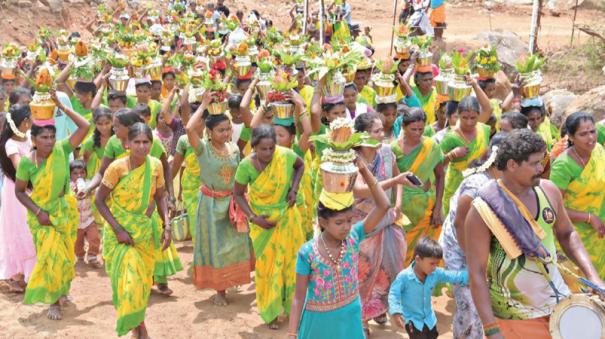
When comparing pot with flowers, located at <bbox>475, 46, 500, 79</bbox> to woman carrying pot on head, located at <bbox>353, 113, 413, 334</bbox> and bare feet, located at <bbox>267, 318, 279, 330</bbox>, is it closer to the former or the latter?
woman carrying pot on head, located at <bbox>353, 113, 413, 334</bbox>

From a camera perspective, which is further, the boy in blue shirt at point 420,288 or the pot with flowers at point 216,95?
the pot with flowers at point 216,95

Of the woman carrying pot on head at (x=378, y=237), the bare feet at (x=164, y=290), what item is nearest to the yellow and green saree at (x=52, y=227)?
the bare feet at (x=164, y=290)

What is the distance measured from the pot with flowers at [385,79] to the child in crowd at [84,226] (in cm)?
337

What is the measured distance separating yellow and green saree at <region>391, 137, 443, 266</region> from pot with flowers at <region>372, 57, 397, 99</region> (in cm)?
117

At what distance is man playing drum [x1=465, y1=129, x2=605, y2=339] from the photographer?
438 cm

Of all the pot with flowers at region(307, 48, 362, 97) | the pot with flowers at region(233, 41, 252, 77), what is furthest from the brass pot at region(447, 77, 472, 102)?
the pot with flowers at region(233, 41, 252, 77)

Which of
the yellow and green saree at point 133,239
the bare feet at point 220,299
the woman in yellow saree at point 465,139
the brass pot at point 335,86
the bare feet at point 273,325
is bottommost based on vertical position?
→ the bare feet at point 220,299

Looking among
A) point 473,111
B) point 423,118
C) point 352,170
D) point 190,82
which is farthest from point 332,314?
point 190,82

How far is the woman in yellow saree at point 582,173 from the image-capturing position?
6.47 meters

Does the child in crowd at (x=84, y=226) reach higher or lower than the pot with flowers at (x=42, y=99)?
lower

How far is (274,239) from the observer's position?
7125mm

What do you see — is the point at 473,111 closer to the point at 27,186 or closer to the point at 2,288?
the point at 27,186

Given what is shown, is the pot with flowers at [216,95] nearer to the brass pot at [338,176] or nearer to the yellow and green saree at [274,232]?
the yellow and green saree at [274,232]

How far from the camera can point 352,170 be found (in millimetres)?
4773
